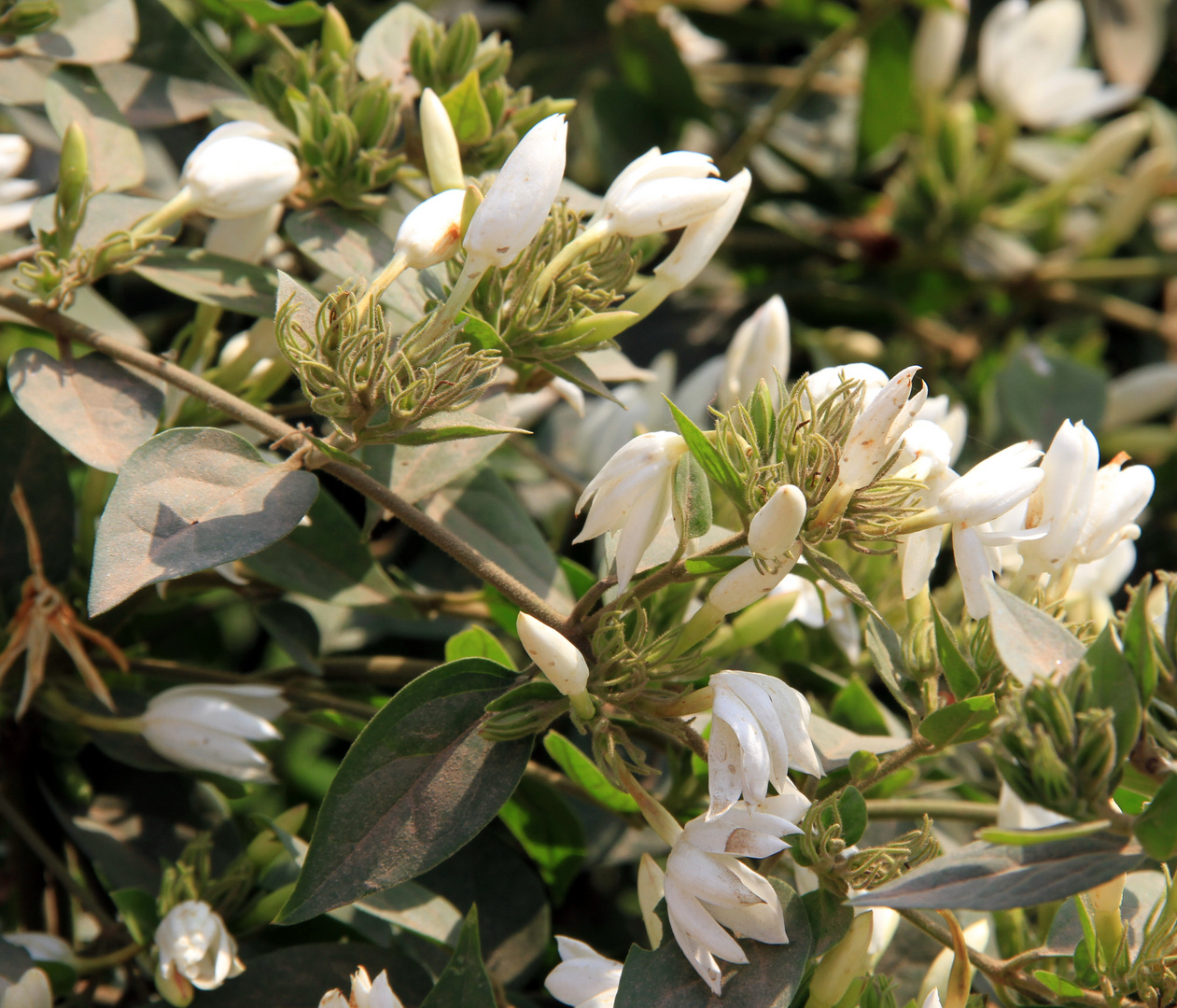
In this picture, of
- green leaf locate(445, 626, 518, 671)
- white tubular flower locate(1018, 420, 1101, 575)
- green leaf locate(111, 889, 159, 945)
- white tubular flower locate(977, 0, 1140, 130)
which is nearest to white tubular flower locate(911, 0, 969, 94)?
white tubular flower locate(977, 0, 1140, 130)

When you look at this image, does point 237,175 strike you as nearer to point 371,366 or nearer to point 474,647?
point 371,366

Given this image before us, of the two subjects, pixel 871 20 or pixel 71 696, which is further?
pixel 871 20

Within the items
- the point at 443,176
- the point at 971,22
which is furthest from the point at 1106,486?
the point at 971,22

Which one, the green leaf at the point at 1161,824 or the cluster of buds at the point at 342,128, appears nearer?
the green leaf at the point at 1161,824

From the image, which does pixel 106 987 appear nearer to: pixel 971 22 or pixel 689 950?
pixel 689 950

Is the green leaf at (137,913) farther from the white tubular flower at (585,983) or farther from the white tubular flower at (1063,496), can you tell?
the white tubular flower at (1063,496)

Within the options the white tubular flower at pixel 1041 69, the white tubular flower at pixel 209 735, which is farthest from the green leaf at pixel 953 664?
the white tubular flower at pixel 1041 69

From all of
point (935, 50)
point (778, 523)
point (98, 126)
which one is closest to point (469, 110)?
point (98, 126)
